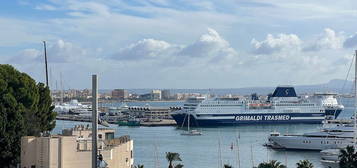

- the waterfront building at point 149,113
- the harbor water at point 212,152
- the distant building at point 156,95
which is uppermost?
the distant building at point 156,95

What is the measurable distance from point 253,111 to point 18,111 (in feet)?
138

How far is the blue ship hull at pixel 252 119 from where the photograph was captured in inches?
2127

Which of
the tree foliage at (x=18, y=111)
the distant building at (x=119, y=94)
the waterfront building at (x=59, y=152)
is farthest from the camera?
the distant building at (x=119, y=94)

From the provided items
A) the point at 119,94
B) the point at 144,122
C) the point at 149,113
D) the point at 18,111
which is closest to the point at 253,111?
the point at 144,122

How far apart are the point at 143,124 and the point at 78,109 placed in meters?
23.2

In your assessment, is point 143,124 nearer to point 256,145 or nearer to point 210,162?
point 256,145

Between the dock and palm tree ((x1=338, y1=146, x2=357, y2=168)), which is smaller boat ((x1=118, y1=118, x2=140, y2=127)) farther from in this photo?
palm tree ((x1=338, y1=146, x2=357, y2=168))

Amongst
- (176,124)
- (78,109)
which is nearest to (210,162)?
(176,124)

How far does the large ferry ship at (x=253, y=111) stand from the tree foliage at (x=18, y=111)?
117 ft

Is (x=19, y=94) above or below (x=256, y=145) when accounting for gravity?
above

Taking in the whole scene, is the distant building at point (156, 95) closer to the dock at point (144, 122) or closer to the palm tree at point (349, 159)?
the dock at point (144, 122)

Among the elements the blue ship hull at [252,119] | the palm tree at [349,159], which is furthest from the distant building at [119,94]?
the palm tree at [349,159]

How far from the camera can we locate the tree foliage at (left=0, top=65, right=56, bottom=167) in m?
13.4

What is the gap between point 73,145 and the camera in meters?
10.7
